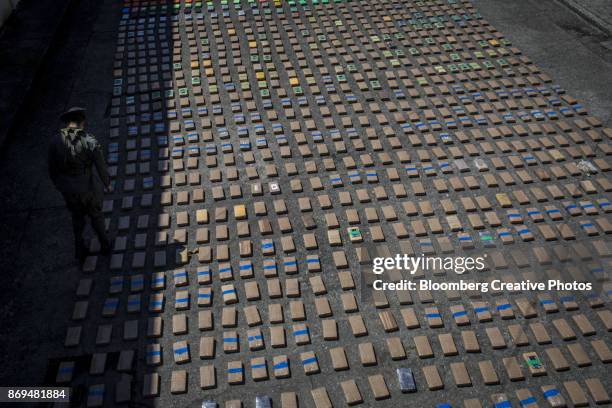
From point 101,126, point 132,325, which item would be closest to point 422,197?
point 132,325

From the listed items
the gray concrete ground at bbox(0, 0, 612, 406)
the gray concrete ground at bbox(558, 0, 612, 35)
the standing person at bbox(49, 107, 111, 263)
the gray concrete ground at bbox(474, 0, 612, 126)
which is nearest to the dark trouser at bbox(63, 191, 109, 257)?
the standing person at bbox(49, 107, 111, 263)

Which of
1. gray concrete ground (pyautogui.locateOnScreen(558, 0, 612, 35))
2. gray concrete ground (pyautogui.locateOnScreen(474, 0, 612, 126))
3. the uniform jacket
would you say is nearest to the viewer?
the uniform jacket

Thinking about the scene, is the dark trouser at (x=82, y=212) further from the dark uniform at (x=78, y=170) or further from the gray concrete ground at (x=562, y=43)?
the gray concrete ground at (x=562, y=43)

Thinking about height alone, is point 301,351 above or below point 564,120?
below

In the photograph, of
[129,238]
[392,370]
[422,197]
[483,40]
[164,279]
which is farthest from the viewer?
[483,40]

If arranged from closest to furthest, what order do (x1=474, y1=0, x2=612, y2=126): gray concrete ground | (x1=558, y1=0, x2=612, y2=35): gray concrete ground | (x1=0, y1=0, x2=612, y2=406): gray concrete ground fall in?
(x1=0, y1=0, x2=612, y2=406): gray concrete ground
(x1=474, y1=0, x2=612, y2=126): gray concrete ground
(x1=558, y1=0, x2=612, y2=35): gray concrete ground

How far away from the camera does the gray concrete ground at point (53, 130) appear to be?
5.06m

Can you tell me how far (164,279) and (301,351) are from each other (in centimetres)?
177

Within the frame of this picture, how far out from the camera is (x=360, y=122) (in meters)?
7.85

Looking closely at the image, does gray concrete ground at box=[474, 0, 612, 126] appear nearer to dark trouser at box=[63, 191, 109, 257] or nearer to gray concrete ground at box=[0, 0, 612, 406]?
gray concrete ground at box=[0, 0, 612, 406]

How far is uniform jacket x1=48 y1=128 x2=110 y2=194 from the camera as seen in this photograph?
4941mm

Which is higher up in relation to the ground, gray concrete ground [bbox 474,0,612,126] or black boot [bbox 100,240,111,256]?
gray concrete ground [bbox 474,0,612,126]

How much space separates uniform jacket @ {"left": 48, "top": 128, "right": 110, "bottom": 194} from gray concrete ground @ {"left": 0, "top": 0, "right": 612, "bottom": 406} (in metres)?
1.14

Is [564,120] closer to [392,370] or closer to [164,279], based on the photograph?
[392,370]
